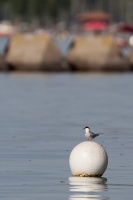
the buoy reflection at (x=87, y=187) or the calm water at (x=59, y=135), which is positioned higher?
the calm water at (x=59, y=135)

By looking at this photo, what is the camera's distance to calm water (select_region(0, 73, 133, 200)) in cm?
1764

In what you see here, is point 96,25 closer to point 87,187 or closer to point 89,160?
point 89,160

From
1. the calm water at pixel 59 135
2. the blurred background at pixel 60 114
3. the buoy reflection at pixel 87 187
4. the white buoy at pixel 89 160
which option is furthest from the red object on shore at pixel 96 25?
the buoy reflection at pixel 87 187

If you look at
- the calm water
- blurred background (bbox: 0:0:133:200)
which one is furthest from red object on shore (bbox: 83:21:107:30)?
the calm water

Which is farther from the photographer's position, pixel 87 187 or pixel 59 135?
pixel 59 135

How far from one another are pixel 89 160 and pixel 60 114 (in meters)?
15.5

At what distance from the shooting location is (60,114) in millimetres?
34062

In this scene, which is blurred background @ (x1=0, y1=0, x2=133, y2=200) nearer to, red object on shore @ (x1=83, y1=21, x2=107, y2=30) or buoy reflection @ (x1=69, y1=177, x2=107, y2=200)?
buoy reflection @ (x1=69, y1=177, x2=107, y2=200)

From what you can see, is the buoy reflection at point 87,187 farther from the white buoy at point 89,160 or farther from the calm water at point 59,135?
the white buoy at point 89,160

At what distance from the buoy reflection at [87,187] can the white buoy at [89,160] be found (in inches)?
4.5

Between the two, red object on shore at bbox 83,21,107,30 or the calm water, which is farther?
red object on shore at bbox 83,21,107,30

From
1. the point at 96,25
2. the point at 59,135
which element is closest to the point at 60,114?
the point at 59,135

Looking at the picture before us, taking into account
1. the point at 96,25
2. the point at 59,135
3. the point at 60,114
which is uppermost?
the point at 96,25

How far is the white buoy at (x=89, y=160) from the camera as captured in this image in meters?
18.5
